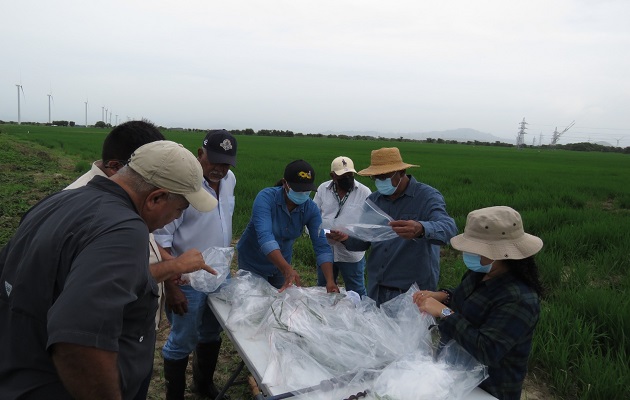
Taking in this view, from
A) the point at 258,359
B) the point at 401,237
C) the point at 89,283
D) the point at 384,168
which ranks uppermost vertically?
the point at 384,168

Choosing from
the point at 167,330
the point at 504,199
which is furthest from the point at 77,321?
the point at 504,199

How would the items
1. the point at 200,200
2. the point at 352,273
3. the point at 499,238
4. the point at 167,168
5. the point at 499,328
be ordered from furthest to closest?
1. the point at 352,273
2. the point at 499,238
3. the point at 499,328
4. the point at 200,200
5. the point at 167,168

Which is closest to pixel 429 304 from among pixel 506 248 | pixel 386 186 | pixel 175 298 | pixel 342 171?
pixel 506 248

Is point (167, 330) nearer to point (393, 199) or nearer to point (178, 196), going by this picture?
point (393, 199)

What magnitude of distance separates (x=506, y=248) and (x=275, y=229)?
1335 mm

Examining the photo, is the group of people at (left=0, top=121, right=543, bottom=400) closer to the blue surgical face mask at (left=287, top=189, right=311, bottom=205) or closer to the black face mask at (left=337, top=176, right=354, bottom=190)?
the blue surgical face mask at (left=287, top=189, right=311, bottom=205)

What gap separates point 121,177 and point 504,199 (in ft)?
22.8

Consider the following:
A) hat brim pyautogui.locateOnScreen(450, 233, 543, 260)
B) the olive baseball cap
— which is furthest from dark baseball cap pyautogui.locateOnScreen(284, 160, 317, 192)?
the olive baseball cap

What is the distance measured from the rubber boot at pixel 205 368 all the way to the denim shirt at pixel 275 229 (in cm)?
51

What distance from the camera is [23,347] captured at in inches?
42.7

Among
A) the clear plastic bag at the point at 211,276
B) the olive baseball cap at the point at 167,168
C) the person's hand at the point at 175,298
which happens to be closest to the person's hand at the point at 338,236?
the clear plastic bag at the point at 211,276

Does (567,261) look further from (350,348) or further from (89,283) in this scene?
(89,283)

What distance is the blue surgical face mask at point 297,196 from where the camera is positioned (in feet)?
7.91

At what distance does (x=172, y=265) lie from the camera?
5.55 ft
